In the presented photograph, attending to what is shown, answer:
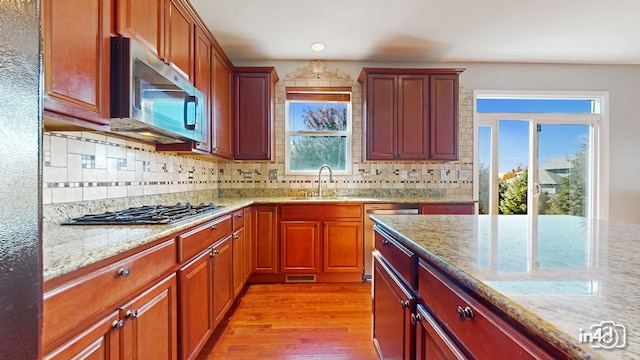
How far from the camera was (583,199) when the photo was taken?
377 cm

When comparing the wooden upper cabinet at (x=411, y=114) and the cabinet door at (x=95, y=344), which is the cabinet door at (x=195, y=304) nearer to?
the cabinet door at (x=95, y=344)

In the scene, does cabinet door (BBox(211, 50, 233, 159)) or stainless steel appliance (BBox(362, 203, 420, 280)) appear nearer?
cabinet door (BBox(211, 50, 233, 159))

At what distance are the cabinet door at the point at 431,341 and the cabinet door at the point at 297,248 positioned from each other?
199 centimetres

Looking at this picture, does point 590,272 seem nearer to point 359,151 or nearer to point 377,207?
point 377,207

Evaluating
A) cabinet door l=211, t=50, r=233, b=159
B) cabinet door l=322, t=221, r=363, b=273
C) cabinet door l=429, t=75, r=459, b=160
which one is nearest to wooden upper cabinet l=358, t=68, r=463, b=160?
cabinet door l=429, t=75, r=459, b=160

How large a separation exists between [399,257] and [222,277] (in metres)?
1.37

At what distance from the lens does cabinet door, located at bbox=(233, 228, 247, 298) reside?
7.57 feet

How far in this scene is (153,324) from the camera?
1.20 meters

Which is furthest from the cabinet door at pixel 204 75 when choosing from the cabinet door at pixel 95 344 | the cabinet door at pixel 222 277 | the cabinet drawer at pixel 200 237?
the cabinet door at pixel 95 344

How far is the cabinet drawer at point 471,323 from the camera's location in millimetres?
526

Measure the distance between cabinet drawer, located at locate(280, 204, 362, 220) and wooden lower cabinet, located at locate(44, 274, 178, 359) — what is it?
163cm

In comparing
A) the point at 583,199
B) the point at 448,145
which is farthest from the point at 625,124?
the point at 448,145

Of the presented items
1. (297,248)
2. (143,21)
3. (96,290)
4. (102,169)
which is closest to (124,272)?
(96,290)

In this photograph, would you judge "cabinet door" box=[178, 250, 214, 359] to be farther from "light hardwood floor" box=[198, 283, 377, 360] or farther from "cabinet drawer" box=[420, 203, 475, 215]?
"cabinet drawer" box=[420, 203, 475, 215]
